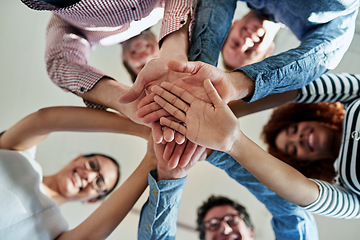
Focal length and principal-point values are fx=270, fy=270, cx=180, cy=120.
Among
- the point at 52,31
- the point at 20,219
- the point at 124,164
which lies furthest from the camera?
the point at 124,164

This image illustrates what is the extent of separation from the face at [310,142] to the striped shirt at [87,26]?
2.15ft

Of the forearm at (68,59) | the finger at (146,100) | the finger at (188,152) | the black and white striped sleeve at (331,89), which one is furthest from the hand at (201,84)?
the black and white striped sleeve at (331,89)

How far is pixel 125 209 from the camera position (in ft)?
2.72

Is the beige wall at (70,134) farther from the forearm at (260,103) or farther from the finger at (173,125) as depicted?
the finger at (173,125)

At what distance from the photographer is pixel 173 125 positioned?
0.66m

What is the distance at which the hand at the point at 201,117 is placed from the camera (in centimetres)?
60

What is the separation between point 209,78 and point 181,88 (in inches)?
3.2

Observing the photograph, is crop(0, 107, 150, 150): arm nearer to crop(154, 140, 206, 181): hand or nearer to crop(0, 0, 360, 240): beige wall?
crop(154, 140, 206, 181): hand

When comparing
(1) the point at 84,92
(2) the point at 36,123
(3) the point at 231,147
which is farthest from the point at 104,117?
(3) the point at 231,147

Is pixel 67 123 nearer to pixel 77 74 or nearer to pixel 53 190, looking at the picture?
pixel 77 74

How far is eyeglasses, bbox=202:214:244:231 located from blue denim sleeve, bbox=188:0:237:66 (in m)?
0.69

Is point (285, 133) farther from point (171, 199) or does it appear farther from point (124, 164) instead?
point (124, 164)

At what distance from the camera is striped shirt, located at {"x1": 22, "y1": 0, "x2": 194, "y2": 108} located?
0.71m

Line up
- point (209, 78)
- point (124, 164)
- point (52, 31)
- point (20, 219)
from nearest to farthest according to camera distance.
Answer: point (209, 78), point (20, 219), point (52, 31), point (124, 164)
